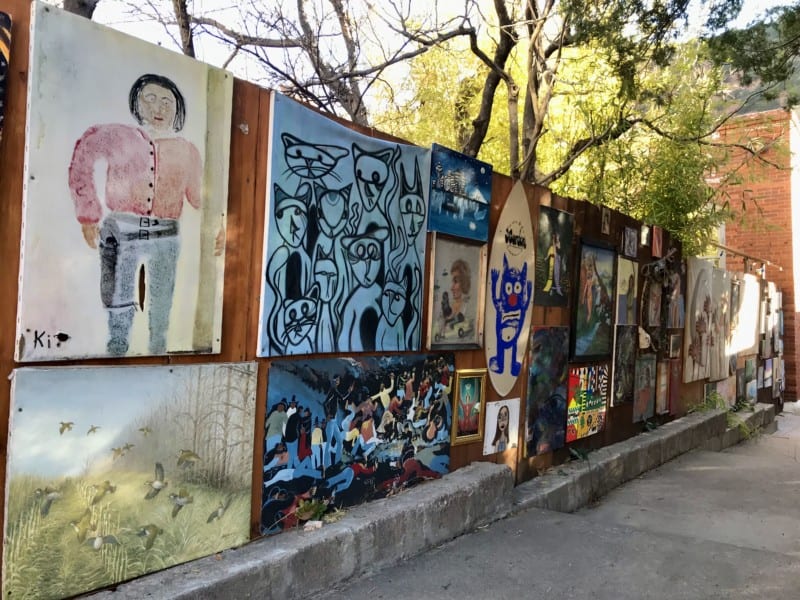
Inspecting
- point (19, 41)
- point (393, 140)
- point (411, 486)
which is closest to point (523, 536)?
point (411, 486)

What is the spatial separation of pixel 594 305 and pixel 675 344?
118 inches

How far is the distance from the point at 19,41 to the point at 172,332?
1314mm

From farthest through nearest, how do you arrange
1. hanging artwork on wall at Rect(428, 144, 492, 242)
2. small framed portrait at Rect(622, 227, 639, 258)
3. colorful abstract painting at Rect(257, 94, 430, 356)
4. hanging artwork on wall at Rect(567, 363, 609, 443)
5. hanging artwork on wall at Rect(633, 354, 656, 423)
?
hanging artwork on wall at Rect(633, 354, 656, 423) → small framed portrait at Rect(622, 227, 639, 258) → hanging artwork on wall at Rect(567, 363, 609, 443) → hanging artwork on wall at Rect(428, 144, 492, 242) → colorful abstract painting at Rect(257, 94, 430, 356)

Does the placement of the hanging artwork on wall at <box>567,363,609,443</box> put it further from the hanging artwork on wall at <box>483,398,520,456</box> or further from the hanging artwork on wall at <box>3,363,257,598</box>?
the hanging artwork on wall at <box>3,363,257,598</box>

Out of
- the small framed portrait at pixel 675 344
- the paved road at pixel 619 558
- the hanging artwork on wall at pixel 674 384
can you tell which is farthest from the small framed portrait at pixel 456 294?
the hanging artwork on wall at pixel 674 384

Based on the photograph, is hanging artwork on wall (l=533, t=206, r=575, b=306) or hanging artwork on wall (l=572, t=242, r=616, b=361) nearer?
hanging artwork on wall (l=533, t=206, r=575, b=306)

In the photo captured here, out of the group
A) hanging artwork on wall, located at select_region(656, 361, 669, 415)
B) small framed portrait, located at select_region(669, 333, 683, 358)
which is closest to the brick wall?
small framed portrait, located at select_region(669, 333, 683, 358)

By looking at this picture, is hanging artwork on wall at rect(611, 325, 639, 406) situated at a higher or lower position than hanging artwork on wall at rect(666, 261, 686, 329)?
lower

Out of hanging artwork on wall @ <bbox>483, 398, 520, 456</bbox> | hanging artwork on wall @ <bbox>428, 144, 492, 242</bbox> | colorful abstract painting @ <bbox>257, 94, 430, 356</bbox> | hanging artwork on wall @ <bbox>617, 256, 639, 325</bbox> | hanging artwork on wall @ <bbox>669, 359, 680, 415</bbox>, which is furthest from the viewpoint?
hanging artwork on wall @ <bbox>669, 359, 680, 415</bbox>

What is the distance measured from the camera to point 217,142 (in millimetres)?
3236

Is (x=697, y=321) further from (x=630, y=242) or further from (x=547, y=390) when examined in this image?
(x=547, y=390)

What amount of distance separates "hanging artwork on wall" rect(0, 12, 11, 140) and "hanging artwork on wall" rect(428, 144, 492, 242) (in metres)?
2.75

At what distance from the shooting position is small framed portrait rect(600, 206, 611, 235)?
23.5ft

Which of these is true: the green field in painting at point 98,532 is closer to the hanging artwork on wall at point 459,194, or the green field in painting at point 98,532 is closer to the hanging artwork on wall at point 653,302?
the hanging artwork on wall at point 459,194
